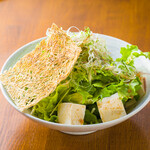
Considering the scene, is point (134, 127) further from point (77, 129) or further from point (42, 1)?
point (42, 1)

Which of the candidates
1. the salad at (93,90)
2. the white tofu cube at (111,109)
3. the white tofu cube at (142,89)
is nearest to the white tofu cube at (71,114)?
the salad at (93,90)

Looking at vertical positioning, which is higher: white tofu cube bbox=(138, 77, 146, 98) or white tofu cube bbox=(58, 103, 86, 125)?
white tofu cube bbox=(138, 77, 146, 98)

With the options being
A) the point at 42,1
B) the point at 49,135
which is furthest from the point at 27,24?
the point at 49,135

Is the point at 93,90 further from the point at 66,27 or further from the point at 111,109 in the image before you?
the point at 66,27

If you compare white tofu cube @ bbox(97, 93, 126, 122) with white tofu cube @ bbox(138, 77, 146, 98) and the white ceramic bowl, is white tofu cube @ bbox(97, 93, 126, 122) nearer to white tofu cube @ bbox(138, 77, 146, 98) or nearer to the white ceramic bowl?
the white ceramic bowl

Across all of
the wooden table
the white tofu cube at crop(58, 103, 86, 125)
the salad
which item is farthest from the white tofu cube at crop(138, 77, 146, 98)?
the white tofu cube at crop(58, 103, 86, 125)

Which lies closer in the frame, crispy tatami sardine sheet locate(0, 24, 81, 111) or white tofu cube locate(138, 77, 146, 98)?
crispy tatami sardine sheet locate(0, 24, 81, 111)

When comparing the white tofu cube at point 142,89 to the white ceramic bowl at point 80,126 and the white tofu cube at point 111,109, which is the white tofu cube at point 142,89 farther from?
the white tofu cube at point 111,109
